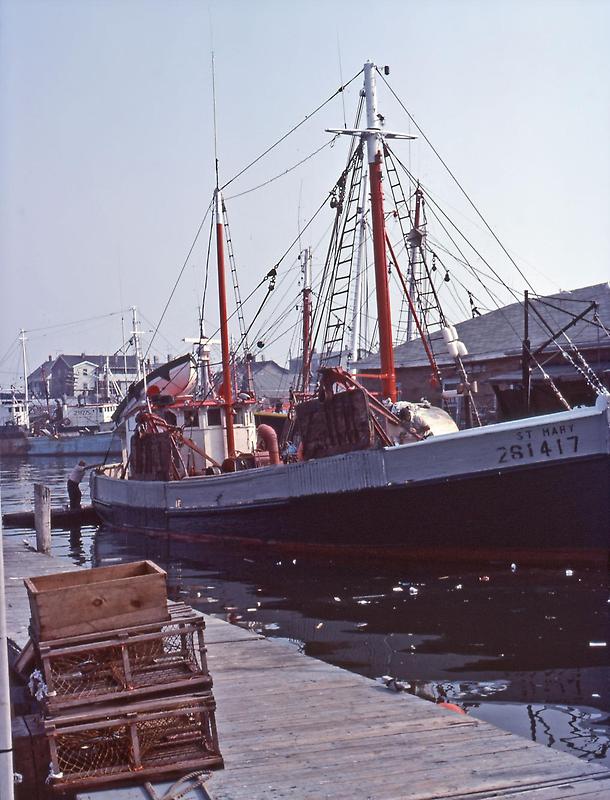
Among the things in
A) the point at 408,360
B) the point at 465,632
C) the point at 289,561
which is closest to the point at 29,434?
the point at 408,360

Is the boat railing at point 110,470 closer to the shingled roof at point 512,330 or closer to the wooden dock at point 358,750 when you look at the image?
the shingled roof at point 512,330

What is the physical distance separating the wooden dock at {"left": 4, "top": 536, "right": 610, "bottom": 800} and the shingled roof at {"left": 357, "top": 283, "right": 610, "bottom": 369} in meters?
18.4

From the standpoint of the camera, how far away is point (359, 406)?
17625mm

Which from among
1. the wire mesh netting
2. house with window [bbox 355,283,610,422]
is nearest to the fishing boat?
house with window [bbox 355,283,610,422]

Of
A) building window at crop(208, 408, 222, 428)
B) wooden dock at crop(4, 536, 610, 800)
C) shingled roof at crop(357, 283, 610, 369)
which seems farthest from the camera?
shingled roof at crop(357, 283, 610, 369)

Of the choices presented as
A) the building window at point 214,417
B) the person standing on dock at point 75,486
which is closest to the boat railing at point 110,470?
the person standing on dock at point 75,486

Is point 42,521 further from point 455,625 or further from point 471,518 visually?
point 455,625

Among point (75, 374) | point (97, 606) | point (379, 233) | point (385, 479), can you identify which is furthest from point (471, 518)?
point (75, 374)

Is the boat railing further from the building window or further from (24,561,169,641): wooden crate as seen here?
(24,561,169,641): wooden crate

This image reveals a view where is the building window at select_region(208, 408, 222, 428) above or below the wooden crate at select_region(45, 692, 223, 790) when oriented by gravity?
above

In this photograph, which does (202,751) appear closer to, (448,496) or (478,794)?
(478,794)

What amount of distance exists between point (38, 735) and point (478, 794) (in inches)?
103

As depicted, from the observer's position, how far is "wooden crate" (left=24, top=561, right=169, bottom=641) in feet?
18.6

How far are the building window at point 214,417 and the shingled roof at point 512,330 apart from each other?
7088 millimetres
